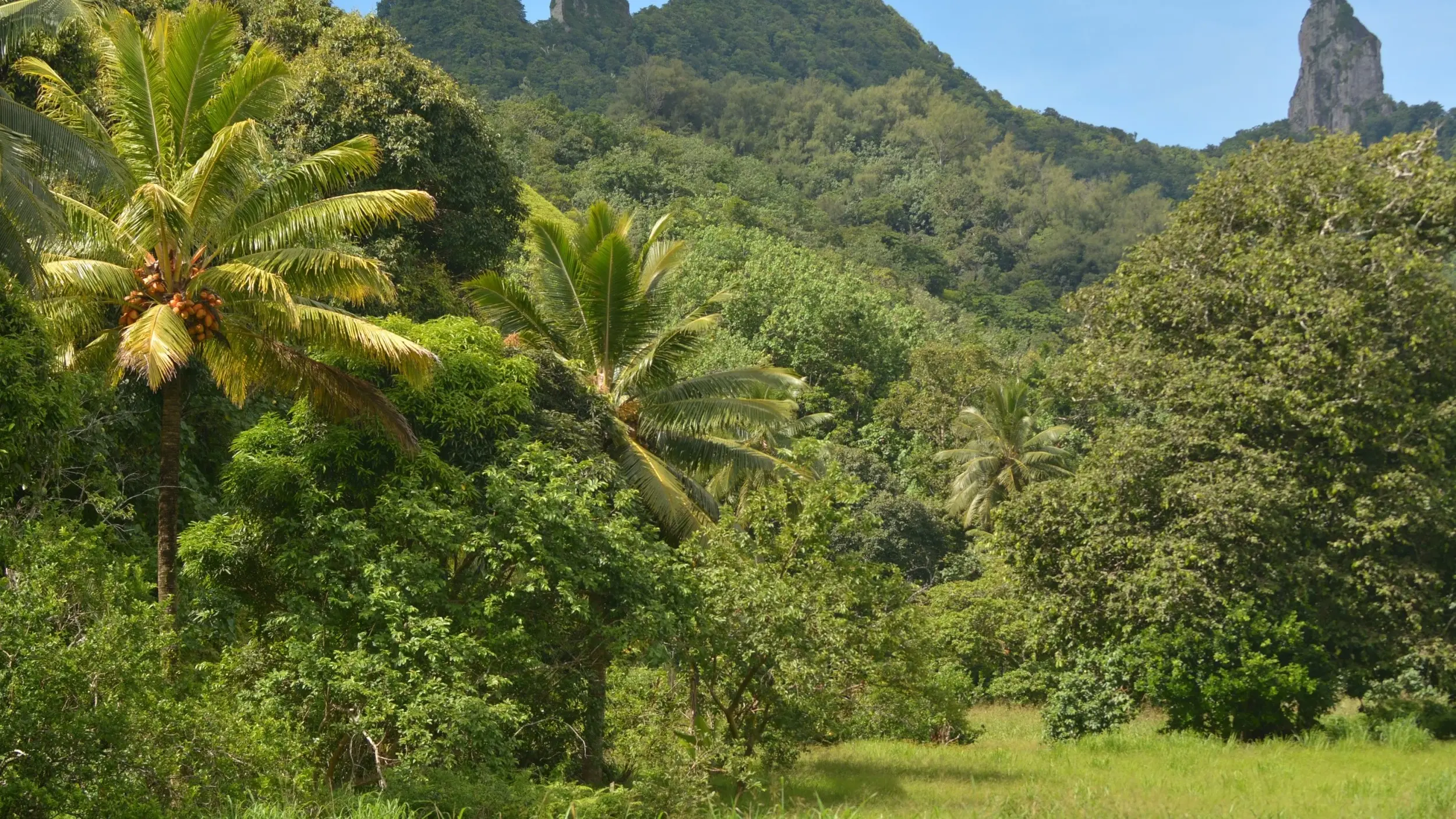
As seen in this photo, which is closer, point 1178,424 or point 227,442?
point 227,442

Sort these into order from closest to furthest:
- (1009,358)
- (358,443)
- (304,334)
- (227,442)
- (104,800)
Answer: (104,800) < (304,334) < (358,443) < (227,442) < (1009,358)

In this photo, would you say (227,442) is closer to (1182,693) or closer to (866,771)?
(866,771)

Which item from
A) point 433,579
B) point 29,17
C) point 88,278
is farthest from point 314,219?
point 433,579

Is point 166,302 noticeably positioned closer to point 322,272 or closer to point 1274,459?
point 322,272

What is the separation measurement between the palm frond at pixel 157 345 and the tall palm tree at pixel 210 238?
40 mm

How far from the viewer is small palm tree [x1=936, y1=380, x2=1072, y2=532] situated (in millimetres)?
37031

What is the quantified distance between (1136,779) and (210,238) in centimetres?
1261

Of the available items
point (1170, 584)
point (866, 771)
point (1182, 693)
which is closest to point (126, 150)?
point (866, 771)

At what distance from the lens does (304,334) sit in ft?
40.4

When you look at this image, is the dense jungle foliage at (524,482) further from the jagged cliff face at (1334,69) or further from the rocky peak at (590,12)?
the jagged cliff face at (1334,69)

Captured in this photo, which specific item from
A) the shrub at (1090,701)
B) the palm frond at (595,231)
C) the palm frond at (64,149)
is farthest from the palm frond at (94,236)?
the shrub at (1090,701)

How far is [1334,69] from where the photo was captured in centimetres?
18238

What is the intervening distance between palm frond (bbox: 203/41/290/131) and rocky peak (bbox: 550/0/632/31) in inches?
Answer: 5767

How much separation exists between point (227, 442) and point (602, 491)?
5.84 metres
